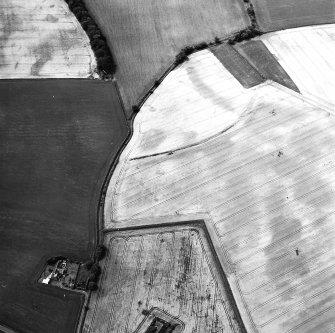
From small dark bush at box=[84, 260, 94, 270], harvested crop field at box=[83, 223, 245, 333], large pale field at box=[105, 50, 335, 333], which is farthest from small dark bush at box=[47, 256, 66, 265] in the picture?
large pale field at box=[105, 50, 335, 333]

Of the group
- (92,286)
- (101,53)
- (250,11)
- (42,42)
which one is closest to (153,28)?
(101,53)

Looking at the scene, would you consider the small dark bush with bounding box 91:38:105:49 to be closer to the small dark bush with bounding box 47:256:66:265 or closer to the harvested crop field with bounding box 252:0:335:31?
the harvested crop field with bounding box 252:0:335:31

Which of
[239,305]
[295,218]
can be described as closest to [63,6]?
[295,218]

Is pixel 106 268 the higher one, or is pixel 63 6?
pixel 63 6

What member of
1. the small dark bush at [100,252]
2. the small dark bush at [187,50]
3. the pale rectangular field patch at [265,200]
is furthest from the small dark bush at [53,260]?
the small dark bush at [187,50]

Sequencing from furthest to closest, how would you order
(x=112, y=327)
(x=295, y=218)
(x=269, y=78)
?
(x=269, y=78), (x=295, y=218), (x=112, y=327)

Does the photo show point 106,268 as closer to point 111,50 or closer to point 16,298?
point 16,298

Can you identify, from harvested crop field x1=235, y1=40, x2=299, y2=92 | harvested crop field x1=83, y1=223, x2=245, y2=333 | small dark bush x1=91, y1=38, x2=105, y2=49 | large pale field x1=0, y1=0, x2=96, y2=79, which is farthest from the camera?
small dark bush x1=91, y1=38, x2=105, y2=49
